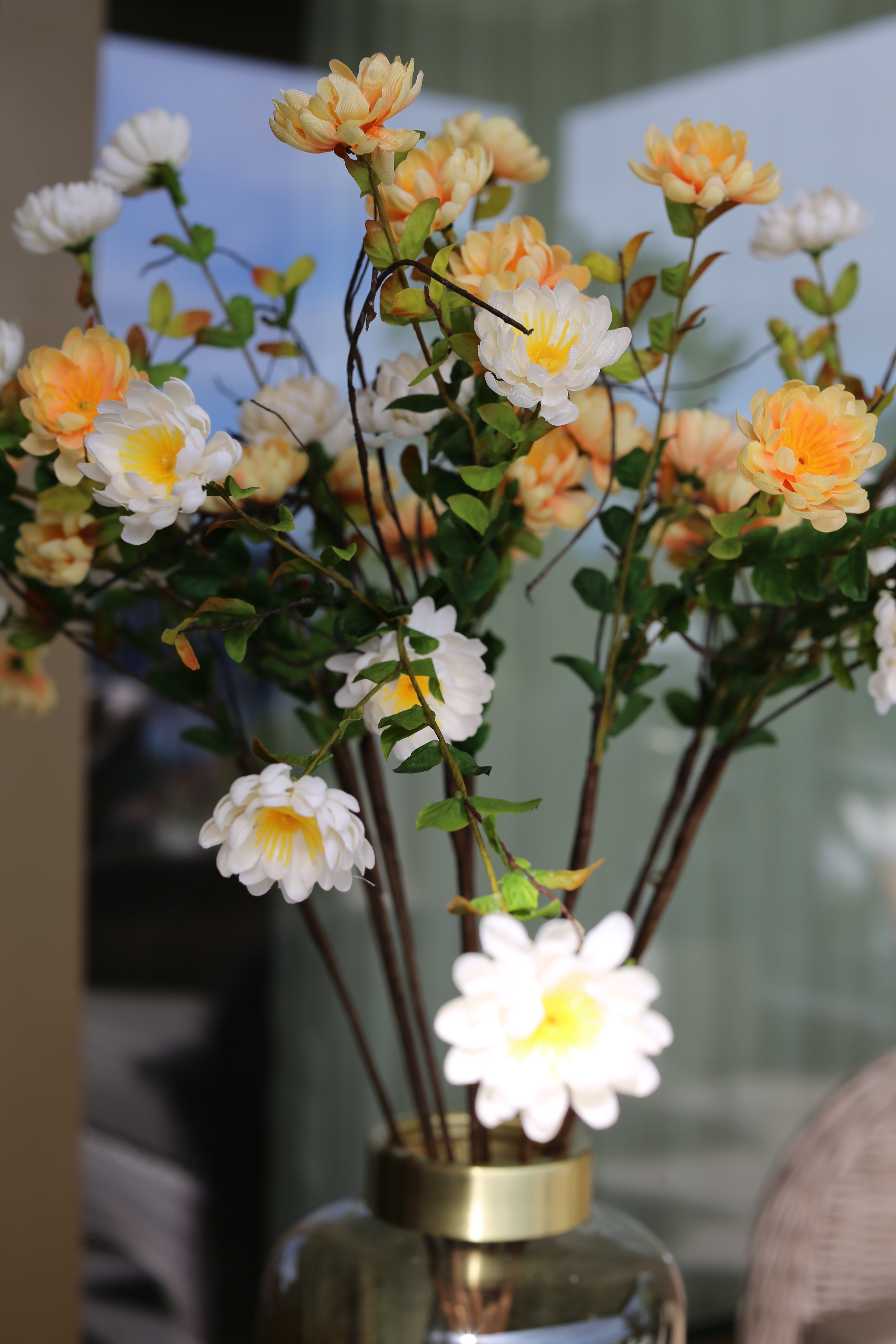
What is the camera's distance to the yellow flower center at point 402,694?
53 cm

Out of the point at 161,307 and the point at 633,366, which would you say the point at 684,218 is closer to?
the point at 633,366

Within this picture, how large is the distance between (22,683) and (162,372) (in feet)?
0.79

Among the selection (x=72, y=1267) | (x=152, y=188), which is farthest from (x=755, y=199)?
(x=72, y=1267)

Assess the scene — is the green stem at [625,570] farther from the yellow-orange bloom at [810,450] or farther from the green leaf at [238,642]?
the green leaf at [238,642]

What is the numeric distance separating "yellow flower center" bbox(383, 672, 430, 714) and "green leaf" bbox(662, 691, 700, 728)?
24 cm

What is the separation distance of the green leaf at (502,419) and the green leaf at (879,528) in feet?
0.56

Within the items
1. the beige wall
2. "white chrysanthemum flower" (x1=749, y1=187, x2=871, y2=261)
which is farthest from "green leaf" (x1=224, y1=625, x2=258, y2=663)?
the beige wall

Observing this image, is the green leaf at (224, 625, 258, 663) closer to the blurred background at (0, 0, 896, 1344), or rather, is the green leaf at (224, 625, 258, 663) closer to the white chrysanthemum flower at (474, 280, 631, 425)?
the white chrysanthemum flower at (474, 280, 631, 425)

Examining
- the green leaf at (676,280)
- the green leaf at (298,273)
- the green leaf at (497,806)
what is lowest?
the green leaf at (497,806)

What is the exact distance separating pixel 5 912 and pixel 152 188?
0.81 m

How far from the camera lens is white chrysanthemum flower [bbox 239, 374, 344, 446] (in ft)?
2.10

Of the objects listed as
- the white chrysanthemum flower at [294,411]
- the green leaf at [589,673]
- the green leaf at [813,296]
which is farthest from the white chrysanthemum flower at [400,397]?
the green leaf at [813,296]

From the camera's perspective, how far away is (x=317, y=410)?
0.65 meters

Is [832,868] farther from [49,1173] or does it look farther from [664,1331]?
[664,1331]
